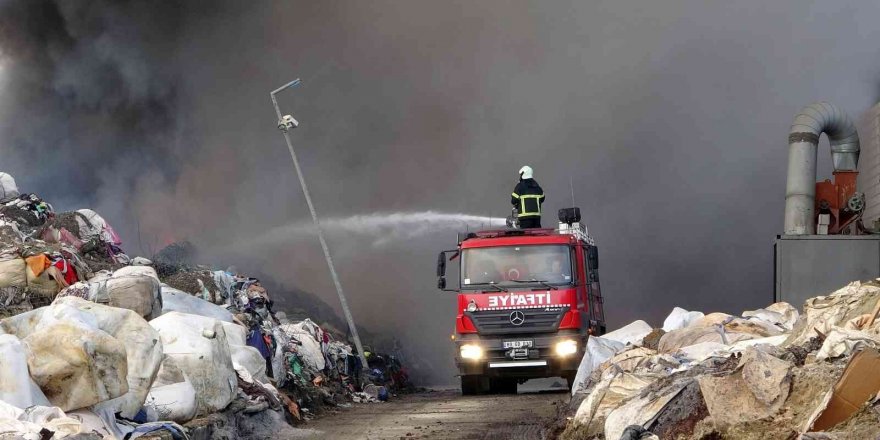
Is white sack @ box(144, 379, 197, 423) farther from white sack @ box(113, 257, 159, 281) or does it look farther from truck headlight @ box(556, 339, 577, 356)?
truck headlight @ box(556, 339, 577, 356)

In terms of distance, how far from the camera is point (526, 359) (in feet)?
47.8

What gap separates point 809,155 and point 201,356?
14.9 meters

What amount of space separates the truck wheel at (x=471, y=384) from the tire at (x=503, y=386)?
0.68 m

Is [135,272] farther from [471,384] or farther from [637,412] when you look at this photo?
[637,412]

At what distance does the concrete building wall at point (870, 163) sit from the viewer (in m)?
20.8

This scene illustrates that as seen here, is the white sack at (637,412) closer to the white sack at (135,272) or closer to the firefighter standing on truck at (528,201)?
the white sack at (135,272)

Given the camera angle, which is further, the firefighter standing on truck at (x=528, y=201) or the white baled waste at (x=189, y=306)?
the firefighter standing on truck at (x=528, y=201)

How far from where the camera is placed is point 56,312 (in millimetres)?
8070

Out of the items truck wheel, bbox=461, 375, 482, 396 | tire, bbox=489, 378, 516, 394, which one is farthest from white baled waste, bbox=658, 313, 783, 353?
tire, bbox=489, 378, 516, 394

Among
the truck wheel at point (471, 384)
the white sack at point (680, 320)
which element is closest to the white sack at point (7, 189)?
the truck wheel at point (471, 384)

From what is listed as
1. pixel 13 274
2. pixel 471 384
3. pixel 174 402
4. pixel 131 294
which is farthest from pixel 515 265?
pixel 174 402

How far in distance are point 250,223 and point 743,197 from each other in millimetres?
14608

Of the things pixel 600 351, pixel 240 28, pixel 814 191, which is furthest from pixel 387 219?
pixel 600 351

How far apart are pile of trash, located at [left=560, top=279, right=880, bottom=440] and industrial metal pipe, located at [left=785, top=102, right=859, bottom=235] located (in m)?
10.4
